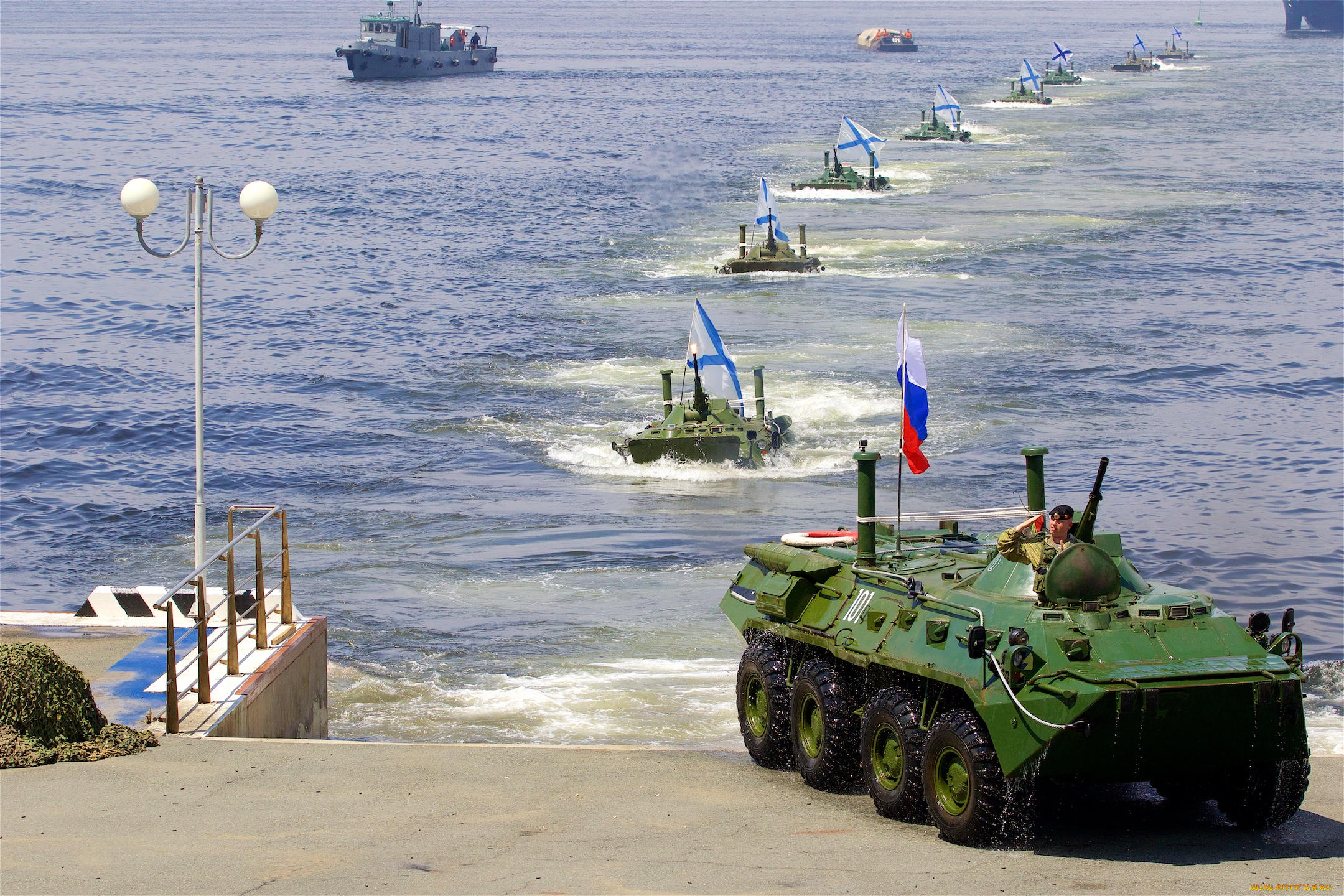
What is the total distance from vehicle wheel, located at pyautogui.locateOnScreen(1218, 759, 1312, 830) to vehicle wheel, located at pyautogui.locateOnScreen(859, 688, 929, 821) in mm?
2062

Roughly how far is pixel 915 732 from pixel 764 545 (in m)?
3.62

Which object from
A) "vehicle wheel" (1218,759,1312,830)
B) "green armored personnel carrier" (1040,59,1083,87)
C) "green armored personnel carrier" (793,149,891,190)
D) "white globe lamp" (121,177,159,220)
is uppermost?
→ "green armored personnel carrier" (1040,59,1083,87)

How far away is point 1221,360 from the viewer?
1594 inches

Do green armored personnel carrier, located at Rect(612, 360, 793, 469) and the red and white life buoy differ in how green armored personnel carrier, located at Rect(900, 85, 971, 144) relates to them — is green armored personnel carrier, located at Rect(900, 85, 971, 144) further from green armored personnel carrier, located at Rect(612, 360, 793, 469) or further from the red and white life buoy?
the red and white life buoy

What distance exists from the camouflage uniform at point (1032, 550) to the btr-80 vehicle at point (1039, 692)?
0.09m

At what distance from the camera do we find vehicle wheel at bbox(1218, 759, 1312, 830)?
11.0 m

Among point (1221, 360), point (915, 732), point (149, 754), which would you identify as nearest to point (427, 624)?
point (149, 754)

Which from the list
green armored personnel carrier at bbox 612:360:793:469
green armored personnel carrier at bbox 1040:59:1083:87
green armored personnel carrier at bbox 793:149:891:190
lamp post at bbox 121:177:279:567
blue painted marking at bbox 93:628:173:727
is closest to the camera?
blue painted marking at bbox 93:628:173:727

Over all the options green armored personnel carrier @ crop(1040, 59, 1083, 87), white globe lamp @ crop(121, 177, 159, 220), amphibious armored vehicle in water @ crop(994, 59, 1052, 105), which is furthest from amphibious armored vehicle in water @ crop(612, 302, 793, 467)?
green armored personnel carrier @ crop(1040, 59, 1083, 87)

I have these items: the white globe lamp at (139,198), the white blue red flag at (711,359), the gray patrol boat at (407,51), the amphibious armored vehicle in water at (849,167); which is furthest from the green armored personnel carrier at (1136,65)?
the white globe lamp at (139,198)

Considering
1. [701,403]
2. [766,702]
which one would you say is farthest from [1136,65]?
[766,702]

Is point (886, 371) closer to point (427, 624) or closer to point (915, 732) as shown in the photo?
point (427, 624)

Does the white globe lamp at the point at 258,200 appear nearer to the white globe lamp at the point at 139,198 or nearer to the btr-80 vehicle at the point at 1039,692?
the white globe lamp at the point at 139,198

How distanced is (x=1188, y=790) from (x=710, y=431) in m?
19.3
